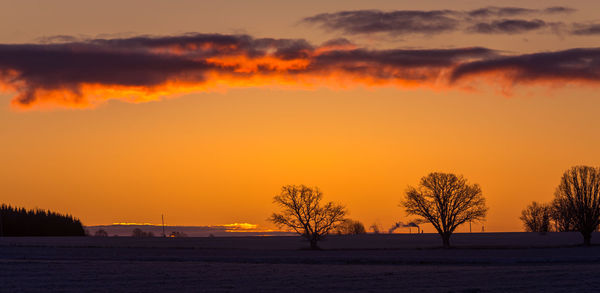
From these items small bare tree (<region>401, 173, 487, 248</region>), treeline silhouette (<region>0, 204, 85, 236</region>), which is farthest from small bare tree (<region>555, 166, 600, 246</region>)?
treeline silhouette (<region>0, 204, 85, 236</region>)

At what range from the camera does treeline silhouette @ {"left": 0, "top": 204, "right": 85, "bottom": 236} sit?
154812 millimetres

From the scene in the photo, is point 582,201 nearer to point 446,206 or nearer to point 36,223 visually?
point 446,206

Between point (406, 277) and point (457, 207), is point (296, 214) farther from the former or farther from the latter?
point (406, 277)

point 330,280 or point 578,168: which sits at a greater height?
point 578,168

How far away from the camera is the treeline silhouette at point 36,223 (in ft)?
508

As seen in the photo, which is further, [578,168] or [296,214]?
[578,168]

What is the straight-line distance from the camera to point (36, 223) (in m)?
164

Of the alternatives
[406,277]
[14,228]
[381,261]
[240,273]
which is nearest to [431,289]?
[406,277]

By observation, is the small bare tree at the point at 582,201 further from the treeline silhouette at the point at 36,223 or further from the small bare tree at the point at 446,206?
the treeline silhouette at the point at 36,223

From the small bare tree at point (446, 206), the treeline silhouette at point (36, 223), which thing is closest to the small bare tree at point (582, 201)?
the small bare tree at point (446, 206)

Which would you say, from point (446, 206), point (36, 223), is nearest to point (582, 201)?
point (446, 206)

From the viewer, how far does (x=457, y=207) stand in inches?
4653

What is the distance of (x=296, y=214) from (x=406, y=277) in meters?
64.6

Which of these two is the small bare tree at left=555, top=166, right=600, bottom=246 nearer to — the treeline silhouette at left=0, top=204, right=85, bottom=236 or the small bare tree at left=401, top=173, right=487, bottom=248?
the small bare tree at left=401, top=173, right=487, bottom=248
